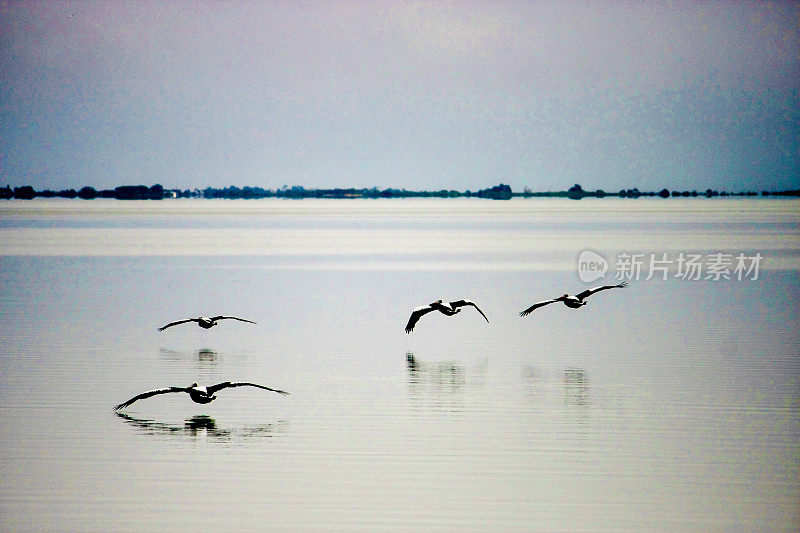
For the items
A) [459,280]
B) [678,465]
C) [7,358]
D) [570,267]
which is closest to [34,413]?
[7,358]

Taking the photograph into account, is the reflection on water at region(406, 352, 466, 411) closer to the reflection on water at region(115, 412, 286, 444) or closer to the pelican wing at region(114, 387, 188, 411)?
the reflection on water at region(115, 412, 286, 444)

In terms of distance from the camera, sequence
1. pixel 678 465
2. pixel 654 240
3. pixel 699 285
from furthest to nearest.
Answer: pixel 654 240 → pixel 699 285 → pixel 678 465

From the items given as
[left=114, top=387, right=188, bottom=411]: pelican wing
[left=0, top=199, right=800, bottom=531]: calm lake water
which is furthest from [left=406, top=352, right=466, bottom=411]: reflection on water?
[left=114, top=387, right=188, bottom=411]: pelican wing

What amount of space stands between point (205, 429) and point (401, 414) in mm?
2819

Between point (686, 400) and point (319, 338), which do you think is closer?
point (686, 400)

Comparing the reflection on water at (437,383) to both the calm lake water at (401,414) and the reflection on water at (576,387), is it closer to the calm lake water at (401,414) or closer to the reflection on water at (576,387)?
the calm lake water at (401,414)

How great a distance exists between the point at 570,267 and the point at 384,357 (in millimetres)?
24409

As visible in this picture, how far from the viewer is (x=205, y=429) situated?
46.4 feet

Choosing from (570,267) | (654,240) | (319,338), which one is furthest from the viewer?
(654,240)

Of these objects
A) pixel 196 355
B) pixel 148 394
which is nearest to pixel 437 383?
pixel 148 394

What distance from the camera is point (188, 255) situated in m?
52.0

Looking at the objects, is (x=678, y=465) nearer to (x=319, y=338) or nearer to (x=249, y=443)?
(x=249, y=443)

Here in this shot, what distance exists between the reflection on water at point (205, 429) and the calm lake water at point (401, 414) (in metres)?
0.06

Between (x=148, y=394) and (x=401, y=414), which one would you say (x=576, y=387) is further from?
(x=148, y=394)
